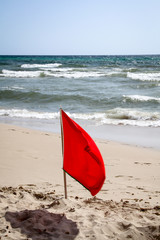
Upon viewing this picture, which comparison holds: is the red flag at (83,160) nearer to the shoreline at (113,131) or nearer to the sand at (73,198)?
the sand at (73,198)

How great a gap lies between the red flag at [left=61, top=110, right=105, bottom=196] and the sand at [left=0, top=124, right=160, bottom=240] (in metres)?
0.53

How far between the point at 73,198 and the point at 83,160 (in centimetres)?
107

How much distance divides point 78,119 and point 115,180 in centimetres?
628

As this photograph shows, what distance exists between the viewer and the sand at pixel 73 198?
3.15m

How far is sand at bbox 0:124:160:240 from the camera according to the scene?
124 inches

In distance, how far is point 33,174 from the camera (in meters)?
5.17

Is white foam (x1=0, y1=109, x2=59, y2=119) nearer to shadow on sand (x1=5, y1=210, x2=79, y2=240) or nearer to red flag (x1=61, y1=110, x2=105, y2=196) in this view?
red flag (x1=61, y1=110, x2=105, y2=196)

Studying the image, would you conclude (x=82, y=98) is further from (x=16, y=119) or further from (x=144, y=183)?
(x=144, y=183)

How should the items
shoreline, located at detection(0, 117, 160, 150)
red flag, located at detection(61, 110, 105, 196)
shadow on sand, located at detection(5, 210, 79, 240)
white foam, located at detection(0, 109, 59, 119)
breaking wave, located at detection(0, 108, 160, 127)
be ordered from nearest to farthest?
shadow on sand, located at detection(5, 210, 79, 240) < red flag, located at detection(61, 110, 105, 196) < shoreline, located at detection(0, 117, 160, 150) < breaking wave, located at detection(0, 108, 160, 127) < white foam, located at detection(0, 109, 59, 119)

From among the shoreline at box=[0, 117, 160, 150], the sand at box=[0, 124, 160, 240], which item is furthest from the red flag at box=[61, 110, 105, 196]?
the shoreline at box=[0, 117, 160, 150]

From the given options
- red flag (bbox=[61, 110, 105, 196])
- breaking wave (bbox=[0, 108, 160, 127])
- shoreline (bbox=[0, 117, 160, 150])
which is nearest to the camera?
red flag (bbox=[61, 110, 105, 196])

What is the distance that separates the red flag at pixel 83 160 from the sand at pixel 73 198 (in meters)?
0.53

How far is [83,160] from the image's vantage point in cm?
338

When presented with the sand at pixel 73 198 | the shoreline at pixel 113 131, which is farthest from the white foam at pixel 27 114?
the sand at pixel 73 198
